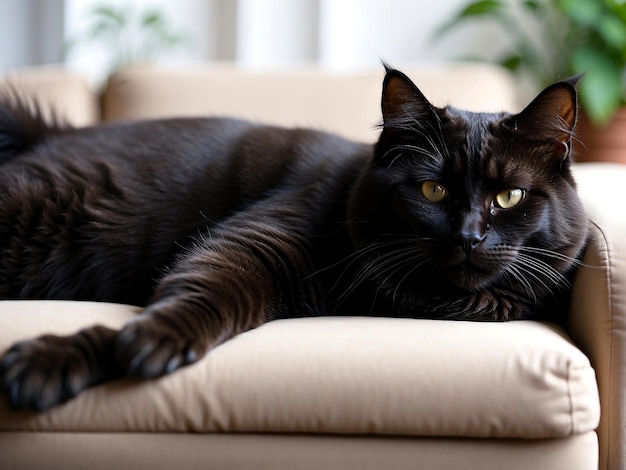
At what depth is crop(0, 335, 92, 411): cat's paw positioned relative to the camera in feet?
3.76

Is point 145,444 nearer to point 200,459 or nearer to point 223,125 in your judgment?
point 200,459

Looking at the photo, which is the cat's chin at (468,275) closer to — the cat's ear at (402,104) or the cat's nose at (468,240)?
the cat's nose at (468,240)

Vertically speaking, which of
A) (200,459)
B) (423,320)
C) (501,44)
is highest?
(501,44)

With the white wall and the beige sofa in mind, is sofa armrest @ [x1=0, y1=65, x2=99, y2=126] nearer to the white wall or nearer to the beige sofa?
the white wall

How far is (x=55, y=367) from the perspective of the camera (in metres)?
1.17

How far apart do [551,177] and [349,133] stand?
3.41ft

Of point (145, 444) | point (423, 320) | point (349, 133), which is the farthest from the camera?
point (349, 133)

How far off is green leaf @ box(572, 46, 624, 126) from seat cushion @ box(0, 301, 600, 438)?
5.80 ft

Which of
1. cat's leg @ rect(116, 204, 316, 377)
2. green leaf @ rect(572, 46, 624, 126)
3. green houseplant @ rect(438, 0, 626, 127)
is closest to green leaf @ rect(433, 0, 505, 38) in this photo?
green houseplant @ rect(438, 0, 626, 127)

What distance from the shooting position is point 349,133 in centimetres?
242

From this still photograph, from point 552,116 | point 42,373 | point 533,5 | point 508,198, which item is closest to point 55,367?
point 42,373

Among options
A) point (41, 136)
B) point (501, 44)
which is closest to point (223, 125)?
point (41, 136)

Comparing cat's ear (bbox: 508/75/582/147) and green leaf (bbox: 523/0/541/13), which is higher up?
green leaf (bbox: 523/0/541/13)

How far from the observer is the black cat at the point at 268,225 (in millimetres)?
1306
